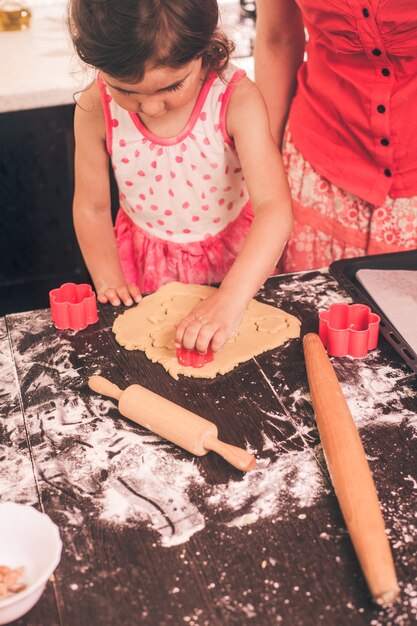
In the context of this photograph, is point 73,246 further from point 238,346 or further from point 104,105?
point 238,346

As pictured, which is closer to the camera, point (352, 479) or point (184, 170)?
point (352, 479)

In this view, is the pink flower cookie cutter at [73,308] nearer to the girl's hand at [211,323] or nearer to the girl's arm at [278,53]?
the girl's hand at [211,323]

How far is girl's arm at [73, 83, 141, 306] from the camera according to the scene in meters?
1.41

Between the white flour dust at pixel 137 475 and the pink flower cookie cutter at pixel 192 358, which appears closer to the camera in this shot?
the white flour dust at pixel 137 475

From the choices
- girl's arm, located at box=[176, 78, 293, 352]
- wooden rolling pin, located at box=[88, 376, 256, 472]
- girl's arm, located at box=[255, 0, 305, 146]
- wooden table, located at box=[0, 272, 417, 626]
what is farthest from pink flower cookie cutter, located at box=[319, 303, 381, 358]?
girl's arm, located at box=[255, 0, 305, 146]

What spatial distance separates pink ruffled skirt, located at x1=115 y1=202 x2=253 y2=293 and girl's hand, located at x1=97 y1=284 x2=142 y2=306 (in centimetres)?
26

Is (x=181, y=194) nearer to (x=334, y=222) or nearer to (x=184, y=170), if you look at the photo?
(x=184, y=170)

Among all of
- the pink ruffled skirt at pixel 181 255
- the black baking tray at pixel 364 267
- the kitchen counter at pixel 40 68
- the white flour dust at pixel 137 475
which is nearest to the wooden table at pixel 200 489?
the white flour dust at pixel 137 475

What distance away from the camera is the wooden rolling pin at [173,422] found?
2.86ft

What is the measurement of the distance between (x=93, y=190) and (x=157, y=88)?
0.38 meters

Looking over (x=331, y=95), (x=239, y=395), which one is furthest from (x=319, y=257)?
(x=239, y=395)

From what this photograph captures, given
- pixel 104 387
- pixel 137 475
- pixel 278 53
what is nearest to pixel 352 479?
pixel 137 475

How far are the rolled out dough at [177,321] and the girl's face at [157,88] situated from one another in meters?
0.30

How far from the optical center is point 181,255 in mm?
1526
